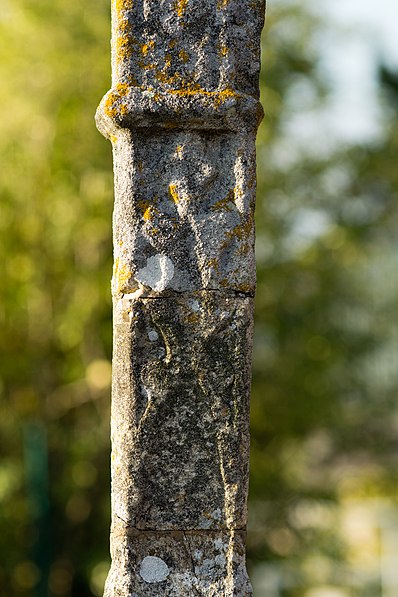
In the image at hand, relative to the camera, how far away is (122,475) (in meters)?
2.66

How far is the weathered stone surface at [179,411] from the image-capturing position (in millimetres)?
2633

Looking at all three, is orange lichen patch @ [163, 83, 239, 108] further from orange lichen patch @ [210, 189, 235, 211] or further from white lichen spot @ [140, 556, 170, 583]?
white lichen spot @ [140, 556, 170, 583]

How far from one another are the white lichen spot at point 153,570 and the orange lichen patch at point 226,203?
39.1 inches

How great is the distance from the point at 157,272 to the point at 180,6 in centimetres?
75

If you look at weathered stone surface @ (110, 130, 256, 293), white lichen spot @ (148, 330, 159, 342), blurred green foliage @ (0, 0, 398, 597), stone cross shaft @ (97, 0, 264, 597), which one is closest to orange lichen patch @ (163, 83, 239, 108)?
stone cross shaft @ (97, 0, 264, 597)

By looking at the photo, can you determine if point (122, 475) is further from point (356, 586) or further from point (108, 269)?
point (356, 586)

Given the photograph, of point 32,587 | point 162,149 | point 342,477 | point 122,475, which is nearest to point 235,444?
point 122,475

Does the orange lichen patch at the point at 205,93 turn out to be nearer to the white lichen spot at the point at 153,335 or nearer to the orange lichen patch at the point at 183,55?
the orange lichen patch at the point at 183,55

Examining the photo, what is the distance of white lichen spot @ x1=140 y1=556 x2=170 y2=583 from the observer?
8.60 ft

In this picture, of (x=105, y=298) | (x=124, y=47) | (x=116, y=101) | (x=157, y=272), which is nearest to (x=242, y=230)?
(x=157, y=272)

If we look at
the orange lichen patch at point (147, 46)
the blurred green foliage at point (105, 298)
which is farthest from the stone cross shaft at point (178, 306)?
the blurred green foliage at point (105, 298)

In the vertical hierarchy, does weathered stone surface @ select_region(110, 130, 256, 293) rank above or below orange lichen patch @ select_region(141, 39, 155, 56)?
below

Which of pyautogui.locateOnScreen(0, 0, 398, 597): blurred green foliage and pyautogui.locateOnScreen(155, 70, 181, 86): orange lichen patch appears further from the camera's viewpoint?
pyautogui.locateOnScreen(0, 0, 398, 597): blurred green foliage

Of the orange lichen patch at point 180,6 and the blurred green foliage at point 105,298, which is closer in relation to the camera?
the orange lichen patch at point 180,6
